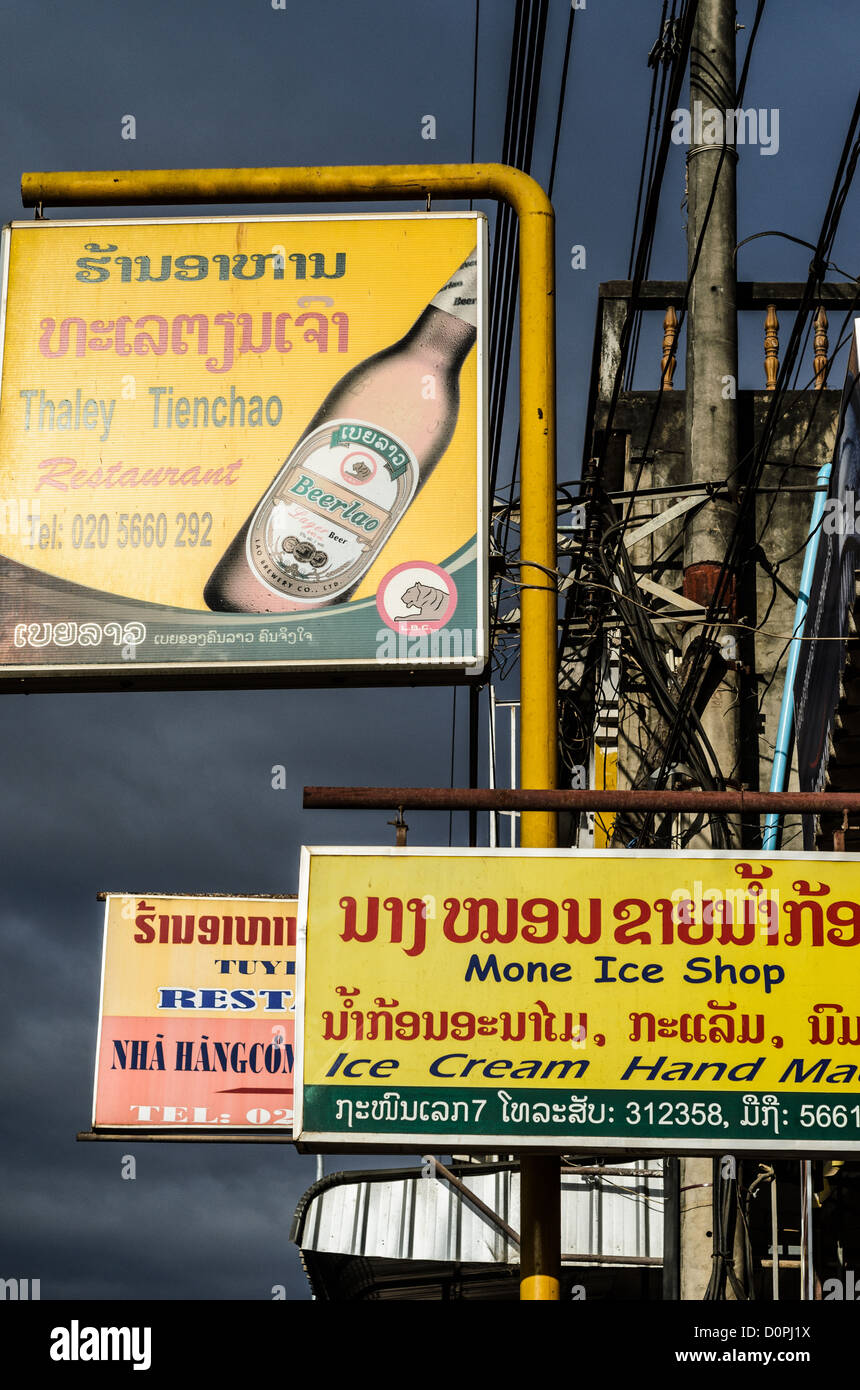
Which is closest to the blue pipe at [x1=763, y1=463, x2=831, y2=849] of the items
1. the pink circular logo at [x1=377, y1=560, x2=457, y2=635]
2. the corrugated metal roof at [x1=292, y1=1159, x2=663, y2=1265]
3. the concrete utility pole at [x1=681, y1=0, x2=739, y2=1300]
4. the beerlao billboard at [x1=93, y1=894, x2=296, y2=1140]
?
the concrete utility pole at [x1=681, y1=0, x2=739, y2=1300]

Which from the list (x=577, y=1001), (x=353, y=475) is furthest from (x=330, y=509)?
(x=577, y=1001)

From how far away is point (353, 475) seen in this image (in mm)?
7352

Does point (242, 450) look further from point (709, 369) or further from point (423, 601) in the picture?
point (709, 369)

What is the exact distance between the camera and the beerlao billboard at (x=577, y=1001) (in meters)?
5.64

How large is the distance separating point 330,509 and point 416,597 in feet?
2.05

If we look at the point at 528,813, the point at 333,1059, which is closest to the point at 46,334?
the point at 528,813

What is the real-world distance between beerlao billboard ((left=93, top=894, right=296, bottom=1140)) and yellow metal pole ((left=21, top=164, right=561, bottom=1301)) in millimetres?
5017

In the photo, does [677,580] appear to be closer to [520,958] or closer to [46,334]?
[46,334]

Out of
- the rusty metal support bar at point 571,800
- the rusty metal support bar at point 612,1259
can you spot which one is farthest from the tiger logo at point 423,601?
the rusty metal support bar at point 612,1259

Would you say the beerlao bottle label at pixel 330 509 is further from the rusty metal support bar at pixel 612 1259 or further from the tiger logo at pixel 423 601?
the rusty metal support bar at pixel 612 1259

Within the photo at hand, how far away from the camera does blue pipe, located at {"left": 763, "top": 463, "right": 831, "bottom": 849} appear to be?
30.8 ft

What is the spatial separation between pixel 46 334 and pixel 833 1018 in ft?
15.6

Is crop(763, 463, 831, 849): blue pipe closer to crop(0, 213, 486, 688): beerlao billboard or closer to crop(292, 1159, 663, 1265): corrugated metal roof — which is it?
crop(0, 213, 486, 688): beerlao billboard

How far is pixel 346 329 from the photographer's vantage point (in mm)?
7625
